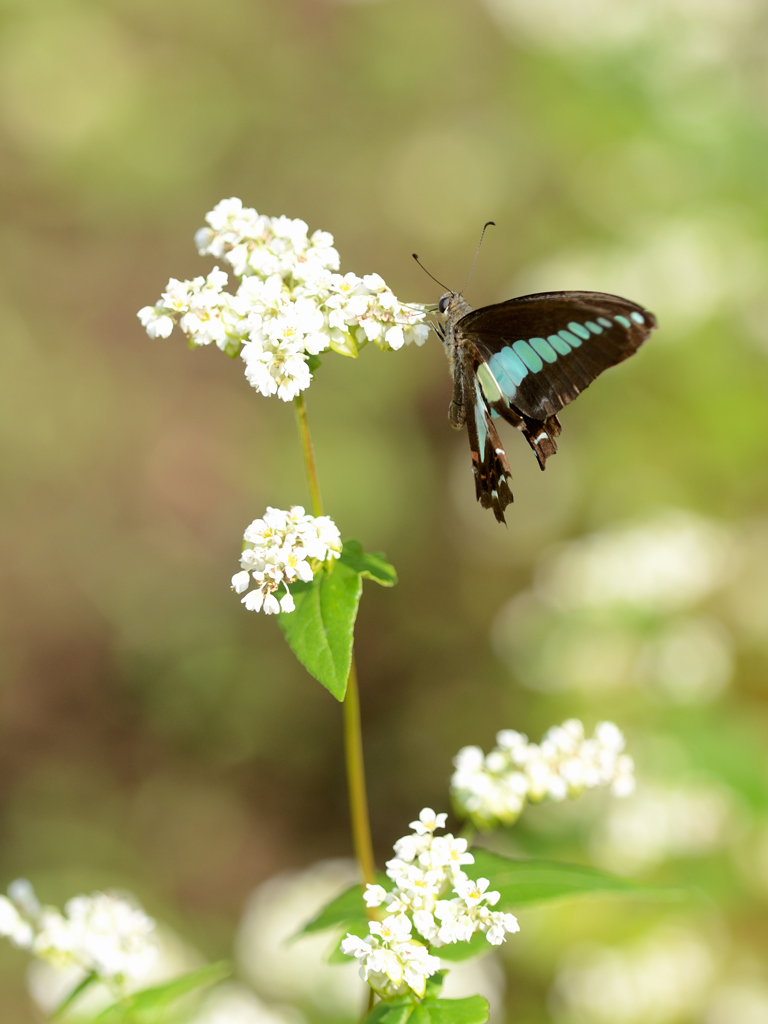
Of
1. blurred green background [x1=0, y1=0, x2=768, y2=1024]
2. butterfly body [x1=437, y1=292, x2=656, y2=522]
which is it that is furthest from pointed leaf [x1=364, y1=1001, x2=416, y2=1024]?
blurred green background [x1=0, y1=0, x2=768, y2=1024]

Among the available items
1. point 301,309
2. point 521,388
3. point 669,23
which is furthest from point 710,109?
point 301,309

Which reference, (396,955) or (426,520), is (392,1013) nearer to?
(396,955)

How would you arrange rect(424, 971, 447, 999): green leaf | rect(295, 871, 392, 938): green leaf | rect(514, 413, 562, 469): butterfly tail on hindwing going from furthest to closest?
rect(514, 413, 562, 469): butterfly tail on hindwing → rect(295, 871, 392, 938): green leaf → rect(424, 971, 447, 999): green leaf

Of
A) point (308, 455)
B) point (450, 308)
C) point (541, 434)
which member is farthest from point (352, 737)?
point (450, 308)

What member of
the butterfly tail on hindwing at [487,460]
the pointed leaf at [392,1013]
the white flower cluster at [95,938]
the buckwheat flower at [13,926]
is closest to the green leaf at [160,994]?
the white flower cluster at [95,938]

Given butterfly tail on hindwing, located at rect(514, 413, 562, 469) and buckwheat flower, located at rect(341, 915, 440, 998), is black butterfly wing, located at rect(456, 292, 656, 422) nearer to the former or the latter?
butterfly tail on hindwing, located at rect(514, 413, 562, 469)

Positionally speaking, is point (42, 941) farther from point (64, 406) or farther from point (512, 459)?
point (64, 406)
